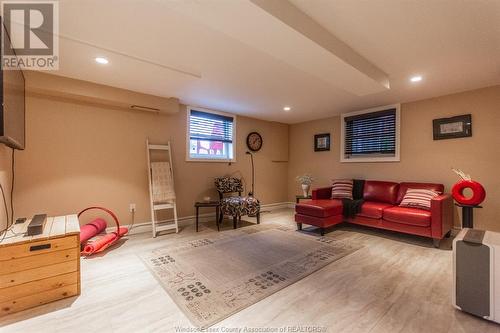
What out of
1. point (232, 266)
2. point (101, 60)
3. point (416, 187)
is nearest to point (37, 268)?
point (232, 266)

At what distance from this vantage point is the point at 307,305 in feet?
5.92

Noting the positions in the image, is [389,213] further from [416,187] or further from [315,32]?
[315,32]

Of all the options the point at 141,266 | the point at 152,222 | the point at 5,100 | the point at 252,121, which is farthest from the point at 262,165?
the point at 5,100

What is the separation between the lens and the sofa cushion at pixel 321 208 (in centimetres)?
359

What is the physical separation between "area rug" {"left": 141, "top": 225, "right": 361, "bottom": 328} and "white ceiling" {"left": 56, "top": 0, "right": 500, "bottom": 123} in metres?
2.16

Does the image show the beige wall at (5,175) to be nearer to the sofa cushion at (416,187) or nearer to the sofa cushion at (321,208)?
the sofa cushion at (321,208)

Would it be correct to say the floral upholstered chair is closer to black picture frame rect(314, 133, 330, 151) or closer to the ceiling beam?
black picture frame rect(314, 133, 330, 151)

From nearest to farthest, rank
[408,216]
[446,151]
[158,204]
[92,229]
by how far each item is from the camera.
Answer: [92,229], [408,216], [446,151], [158,204]

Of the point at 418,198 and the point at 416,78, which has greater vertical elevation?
the point at 416,78

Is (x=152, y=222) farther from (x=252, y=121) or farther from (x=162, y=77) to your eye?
(x=252, y=121)

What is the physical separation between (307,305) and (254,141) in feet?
13.1

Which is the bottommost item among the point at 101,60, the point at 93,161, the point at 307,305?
the point at 307,305

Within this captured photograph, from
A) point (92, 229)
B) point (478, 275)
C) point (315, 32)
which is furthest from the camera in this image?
point (92, 229)

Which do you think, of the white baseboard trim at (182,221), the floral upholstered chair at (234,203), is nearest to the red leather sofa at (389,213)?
the floral upholstered chair at (234,203)
